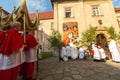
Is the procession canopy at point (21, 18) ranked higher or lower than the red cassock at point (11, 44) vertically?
higher

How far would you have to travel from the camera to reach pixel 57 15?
17000 mm

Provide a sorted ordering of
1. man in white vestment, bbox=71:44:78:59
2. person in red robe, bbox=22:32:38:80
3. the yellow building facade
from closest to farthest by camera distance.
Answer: person in red robe, bbox=22:32:38:80 → man in white vestment, bbox=71:44:78:59 → the yellow building facade

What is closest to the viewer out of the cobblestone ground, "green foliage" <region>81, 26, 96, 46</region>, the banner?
the cobblestone ground

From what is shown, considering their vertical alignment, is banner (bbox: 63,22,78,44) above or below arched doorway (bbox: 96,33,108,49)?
above

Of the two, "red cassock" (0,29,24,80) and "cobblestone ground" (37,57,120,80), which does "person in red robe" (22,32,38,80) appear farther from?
"red cassock" (0,29,24,80)

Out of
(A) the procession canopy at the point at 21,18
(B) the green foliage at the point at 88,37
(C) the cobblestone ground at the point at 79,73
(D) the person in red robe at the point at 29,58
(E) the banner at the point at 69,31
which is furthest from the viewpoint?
(E) the banner at the point at 69,31

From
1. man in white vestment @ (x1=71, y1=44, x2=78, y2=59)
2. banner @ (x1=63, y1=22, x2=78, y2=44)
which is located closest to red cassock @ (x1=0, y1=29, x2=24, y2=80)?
man in white vestment @ (x1=71, y1=44, x2=78, y2=59)

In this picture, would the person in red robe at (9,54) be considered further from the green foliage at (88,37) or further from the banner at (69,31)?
the banner at (69,31)

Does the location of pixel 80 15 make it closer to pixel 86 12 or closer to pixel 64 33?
pixel 86 12

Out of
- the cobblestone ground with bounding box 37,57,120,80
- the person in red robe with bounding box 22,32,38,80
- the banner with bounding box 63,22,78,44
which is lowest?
the cobblestone ground with bounding box 37,57,120,80

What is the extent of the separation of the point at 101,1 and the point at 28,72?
15.6m

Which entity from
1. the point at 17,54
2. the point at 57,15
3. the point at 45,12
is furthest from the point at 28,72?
the point at 45,12

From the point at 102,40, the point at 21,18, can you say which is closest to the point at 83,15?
the point at 102,40

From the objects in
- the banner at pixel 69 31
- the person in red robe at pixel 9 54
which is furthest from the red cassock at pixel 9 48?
the banner at pixel 69 31
